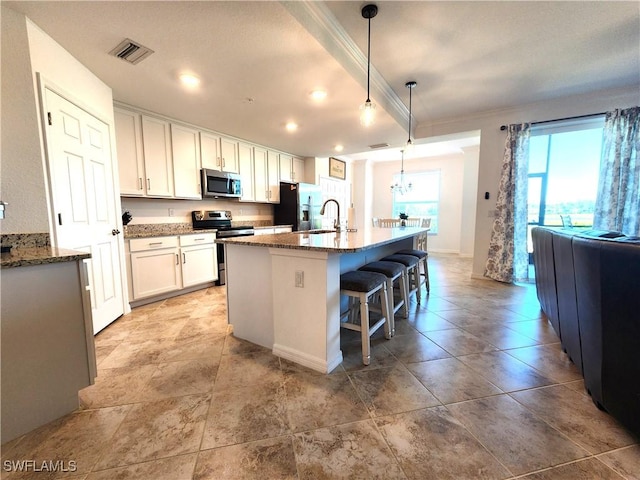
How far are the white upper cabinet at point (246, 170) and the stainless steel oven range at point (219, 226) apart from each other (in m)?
0.58

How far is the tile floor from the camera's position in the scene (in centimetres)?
106

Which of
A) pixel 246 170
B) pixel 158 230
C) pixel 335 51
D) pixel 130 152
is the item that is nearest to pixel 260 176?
pixel 246 170

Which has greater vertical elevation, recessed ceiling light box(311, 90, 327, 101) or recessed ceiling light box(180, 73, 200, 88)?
recessed ceiling light box(180, 73, 200, 88)

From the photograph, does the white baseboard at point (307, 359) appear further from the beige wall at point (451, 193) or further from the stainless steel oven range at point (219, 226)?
the beige wall at point (451, 193)

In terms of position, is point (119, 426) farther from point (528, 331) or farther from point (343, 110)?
point (343, 110)

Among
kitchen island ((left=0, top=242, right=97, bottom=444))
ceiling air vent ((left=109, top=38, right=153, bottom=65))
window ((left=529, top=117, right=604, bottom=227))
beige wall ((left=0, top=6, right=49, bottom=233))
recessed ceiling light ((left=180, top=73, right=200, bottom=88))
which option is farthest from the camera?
window ((left=529, top=117, right=604, bottom=227))

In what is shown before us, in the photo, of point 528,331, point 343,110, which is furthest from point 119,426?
point 343,110

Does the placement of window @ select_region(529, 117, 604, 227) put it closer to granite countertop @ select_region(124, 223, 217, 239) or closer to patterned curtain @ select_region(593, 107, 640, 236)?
patterned curtain @ select_region(593, 107, 640, 236)

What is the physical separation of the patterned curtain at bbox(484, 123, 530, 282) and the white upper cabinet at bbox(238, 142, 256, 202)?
398cm

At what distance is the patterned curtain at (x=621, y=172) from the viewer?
10.1 feet

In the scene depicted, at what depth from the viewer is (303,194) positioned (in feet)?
16.4

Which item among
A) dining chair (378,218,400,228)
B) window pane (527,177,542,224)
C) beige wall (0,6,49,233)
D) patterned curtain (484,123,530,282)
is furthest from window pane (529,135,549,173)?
beige wall (0,6,49,233)

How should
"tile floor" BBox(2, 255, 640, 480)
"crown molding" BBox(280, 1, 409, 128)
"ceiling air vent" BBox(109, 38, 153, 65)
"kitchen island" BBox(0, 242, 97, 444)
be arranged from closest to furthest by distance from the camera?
"tile floor" BBox(2, 255, 640, 480) → "kitchen island" BBox(0, 242, 97, 444) → "crown molding" BBox(280, 1, 409, 128) → "ceiling air vent" BBox(109, 38, 153, 65)

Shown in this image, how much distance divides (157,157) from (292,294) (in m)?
2.76
